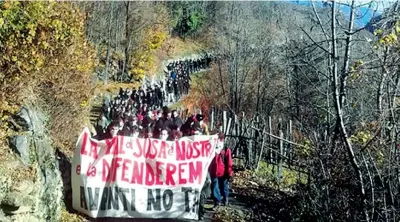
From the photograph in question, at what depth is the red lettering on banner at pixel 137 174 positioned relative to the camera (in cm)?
1198

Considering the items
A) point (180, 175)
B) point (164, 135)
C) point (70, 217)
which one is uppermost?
point (164, 135)

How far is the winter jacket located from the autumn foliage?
389cm

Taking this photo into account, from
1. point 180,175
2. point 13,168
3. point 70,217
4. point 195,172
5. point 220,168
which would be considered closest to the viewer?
point 13,168

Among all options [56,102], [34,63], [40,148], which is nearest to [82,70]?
[56,102]

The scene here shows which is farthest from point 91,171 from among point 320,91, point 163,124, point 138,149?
point 320,91

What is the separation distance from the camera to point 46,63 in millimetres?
13492

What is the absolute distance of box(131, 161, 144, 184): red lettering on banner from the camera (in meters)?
12.0

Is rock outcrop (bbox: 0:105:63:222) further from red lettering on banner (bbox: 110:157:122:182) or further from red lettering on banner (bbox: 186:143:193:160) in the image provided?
red lettering on banner (bbox: 186:143:193:160)

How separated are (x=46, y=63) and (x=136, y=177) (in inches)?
146

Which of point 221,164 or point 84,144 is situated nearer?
point 84,144

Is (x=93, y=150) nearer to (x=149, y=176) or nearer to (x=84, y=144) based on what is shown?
(x=84, y=144)

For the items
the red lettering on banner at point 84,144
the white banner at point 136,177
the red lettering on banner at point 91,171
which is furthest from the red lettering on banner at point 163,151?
the red lettering on banner at point 84,144

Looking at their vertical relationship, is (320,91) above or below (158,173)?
above

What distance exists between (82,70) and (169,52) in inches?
1670
